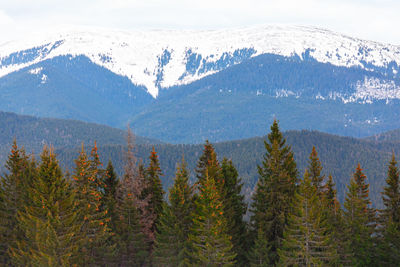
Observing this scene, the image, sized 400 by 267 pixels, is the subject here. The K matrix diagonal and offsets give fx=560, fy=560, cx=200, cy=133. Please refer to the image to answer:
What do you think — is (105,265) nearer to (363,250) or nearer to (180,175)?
(180,175)

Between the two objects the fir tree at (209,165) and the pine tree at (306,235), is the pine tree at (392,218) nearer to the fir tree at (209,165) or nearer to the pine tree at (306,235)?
the pine tree at (306,235)

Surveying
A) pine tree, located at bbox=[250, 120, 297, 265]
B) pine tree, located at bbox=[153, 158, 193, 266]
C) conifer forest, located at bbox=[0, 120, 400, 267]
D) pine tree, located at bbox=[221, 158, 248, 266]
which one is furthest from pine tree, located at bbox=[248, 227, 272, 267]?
pine tree, located at bbox=[153, 158, 193, 266]

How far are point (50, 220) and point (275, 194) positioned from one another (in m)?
19.0

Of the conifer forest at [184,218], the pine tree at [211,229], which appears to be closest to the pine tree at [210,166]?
the conifer forest at [184,218]

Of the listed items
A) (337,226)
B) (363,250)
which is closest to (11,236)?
(337,226)

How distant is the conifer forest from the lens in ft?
141

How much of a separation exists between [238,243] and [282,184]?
8.92 meters

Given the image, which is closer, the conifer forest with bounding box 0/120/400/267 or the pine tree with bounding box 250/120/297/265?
the conifer forest with bounding box 0/120/400/267

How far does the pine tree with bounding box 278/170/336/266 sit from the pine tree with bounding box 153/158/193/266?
958 cm

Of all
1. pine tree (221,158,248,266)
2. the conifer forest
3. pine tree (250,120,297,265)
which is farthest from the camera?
pine tree (221,158,248,266)

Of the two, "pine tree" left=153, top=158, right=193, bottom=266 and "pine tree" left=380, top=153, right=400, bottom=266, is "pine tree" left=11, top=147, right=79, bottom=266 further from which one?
"pine tree" left=380, top=153, right=400, bottom=266

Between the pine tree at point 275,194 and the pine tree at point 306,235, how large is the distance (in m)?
3.35

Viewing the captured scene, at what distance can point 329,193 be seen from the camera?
6444cm

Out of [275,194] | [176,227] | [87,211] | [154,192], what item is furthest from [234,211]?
[87,211]
